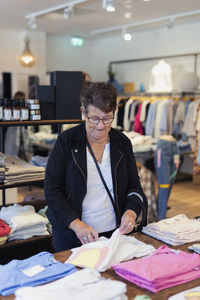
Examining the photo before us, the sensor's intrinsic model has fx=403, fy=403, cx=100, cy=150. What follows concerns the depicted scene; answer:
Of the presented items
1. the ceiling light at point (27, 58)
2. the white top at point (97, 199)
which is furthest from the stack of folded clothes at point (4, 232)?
the ceiling light at point (27, 58)

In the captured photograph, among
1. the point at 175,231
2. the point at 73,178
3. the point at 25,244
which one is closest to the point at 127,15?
the point at 25,244

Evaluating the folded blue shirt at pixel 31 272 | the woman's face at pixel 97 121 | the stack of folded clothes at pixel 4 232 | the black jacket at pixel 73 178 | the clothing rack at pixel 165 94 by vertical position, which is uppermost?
the clothing rack at pixel 165 94

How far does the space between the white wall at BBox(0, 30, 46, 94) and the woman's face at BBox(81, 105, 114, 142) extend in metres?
7.28

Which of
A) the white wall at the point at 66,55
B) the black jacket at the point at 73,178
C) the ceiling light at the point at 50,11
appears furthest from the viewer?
the white wall at the point at 66,55

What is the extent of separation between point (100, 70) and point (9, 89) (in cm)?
261

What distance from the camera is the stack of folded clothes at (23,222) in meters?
3.15

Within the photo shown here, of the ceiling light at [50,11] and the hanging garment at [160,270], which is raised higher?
the ceiling light at [50,11]

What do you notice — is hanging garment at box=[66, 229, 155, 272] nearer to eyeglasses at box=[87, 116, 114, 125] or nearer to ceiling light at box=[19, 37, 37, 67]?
eyeglasses at box=[87, 116, 114, 125]

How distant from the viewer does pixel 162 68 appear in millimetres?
8250

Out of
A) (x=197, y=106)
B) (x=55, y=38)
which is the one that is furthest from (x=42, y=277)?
(x=55, y=38)

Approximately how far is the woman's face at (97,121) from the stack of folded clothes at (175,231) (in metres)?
0.59

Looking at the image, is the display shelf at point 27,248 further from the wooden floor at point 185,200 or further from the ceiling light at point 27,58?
the ceiling light at point 27,58

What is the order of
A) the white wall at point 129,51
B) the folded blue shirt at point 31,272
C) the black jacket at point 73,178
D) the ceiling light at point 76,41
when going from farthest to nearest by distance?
the ceiling light at point 76,41 → the white wall at point 129,51 → the black jacket at point 73,178 → the folded blue shirt at point 31,272

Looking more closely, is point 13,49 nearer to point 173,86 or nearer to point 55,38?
point 55,38
